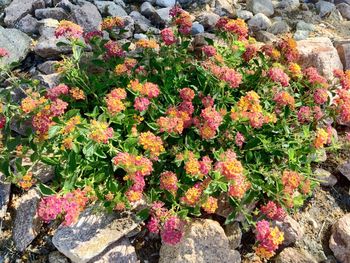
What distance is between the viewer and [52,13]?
16.6ft

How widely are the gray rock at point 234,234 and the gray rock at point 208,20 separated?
258cm

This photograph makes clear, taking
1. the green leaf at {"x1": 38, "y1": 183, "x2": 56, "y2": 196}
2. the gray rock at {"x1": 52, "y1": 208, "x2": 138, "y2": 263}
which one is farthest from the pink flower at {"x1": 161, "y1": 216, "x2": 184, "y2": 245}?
the green leaf at {"x1": 38, "y1": 183, "x2": 56, "y2": 196}

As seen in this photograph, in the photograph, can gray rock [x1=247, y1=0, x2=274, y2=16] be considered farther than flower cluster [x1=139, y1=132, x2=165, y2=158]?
Yes

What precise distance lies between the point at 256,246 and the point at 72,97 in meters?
1.98

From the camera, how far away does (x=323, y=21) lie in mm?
5551

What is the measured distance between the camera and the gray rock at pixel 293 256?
3402 mm

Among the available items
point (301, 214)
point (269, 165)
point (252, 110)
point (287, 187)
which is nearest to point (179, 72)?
point (252, 110)

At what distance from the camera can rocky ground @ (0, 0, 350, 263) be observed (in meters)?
3.28

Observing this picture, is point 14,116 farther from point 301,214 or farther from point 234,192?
point 301,214

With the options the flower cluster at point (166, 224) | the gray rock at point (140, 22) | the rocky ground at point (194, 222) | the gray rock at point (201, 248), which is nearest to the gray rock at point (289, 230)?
the rocky ground at point (194, 222)

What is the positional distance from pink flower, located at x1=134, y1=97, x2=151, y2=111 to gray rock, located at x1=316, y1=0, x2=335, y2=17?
3334 mm

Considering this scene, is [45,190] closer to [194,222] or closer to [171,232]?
[171,232]

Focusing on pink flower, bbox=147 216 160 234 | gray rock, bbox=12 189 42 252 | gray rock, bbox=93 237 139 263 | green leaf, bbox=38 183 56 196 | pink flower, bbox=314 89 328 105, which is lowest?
gray rock, bbox=12 189 42 252

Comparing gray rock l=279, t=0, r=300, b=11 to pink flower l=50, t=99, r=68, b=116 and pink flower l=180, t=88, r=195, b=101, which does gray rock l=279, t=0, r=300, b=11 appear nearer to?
pink flower l=180, t=88, r=195, b=101
